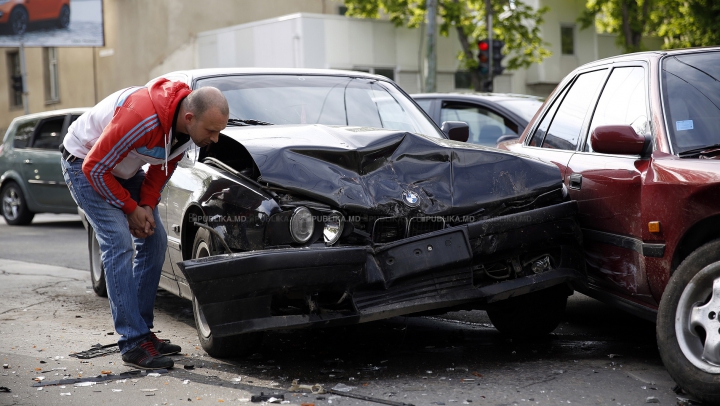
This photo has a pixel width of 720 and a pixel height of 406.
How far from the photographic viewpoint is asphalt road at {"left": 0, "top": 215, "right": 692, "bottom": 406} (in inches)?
164

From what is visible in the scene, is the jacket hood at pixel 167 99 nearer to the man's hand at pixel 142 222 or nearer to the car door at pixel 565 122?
the man's hand at pixel 142 222

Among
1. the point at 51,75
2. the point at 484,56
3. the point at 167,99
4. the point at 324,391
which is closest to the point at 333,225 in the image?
the point at 324,391

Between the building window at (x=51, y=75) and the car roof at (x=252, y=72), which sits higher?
the building window at (x=51, y=75)

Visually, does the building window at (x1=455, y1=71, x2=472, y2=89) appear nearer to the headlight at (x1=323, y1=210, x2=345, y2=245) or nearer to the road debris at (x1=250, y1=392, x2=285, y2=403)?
the headlight at (x1=323, y1=210, x2=345, y2=245)

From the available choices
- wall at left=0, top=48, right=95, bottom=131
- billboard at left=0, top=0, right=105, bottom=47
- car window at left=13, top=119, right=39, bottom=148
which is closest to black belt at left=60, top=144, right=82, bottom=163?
car window at left=13, top=119, right=39, bottom=148

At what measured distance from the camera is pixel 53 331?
5.91 metres

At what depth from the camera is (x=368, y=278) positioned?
4.23m

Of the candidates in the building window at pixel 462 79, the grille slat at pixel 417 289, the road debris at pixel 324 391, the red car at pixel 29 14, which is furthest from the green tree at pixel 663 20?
the road debris at pixel 324 391

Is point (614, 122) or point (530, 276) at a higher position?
point (614, 122)

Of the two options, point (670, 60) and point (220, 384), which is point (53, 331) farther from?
point (670, 60)

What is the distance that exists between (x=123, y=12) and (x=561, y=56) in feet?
53.2

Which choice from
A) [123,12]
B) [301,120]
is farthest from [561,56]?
[301,120]

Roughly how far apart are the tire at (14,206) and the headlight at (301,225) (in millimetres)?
11560

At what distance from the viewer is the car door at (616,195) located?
4.41 metres
